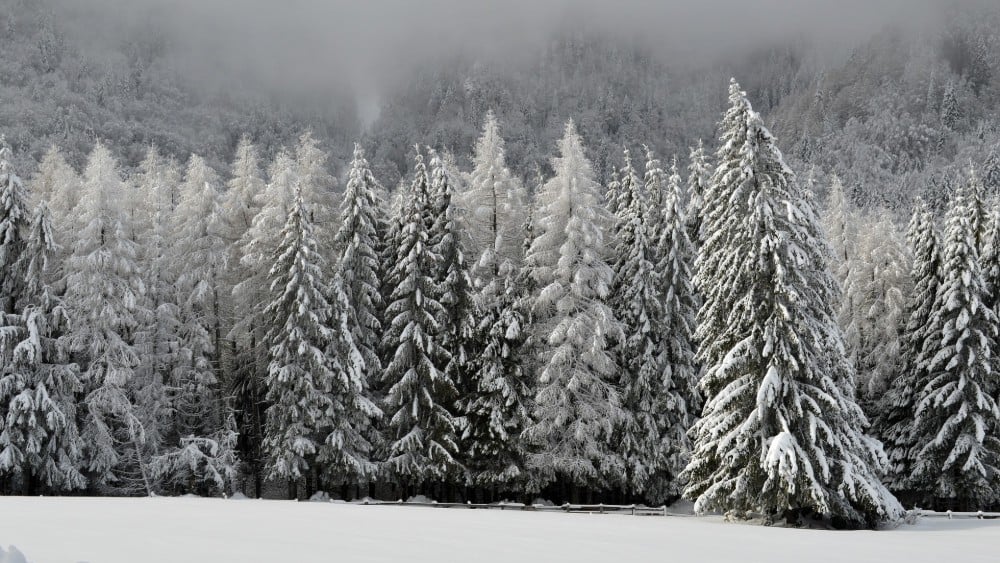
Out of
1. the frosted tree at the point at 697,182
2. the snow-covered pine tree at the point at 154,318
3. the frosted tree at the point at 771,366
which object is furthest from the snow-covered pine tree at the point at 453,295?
the frosted tree at the point at 771,366

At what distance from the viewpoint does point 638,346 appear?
3456cm

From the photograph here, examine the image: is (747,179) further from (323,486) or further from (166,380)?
(166,380)

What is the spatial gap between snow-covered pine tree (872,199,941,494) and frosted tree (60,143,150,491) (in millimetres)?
33234

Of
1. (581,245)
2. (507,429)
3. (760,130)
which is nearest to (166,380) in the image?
(507,429)

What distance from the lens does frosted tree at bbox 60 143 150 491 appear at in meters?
31.6

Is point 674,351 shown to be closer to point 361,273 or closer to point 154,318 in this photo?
point 361,273

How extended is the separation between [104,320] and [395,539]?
74.6 ft

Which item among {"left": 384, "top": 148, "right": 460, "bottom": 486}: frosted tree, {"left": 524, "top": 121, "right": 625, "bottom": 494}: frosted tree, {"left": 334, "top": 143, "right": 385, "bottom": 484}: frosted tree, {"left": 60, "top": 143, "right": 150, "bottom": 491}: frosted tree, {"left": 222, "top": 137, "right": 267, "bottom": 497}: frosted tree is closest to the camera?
{"left": 60, "top": 143, "right": 150, "bottom": 491}: frosted tree

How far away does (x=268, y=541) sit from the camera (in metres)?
13.4

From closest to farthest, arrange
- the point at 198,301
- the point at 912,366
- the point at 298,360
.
Answer: the point at 298,360 < the point at 198,301 < the point at 912,366

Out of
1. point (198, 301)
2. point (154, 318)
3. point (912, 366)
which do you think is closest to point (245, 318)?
point (198, 301)

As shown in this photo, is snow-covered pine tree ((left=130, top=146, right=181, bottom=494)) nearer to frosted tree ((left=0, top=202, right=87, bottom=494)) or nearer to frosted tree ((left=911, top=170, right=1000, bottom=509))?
frosted tree ((left=0, top=202, right=87, bottom=494))

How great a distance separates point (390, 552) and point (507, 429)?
2149cm

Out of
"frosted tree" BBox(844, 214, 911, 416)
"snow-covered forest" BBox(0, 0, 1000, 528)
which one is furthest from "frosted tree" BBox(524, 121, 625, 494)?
"frosted tree" BBox(844, 214, 911, 416)
